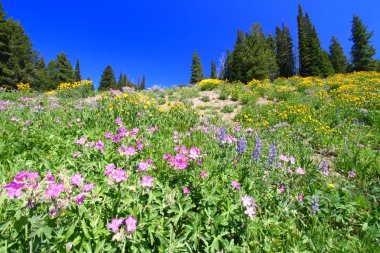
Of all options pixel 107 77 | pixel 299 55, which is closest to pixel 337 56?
pixel 299 55

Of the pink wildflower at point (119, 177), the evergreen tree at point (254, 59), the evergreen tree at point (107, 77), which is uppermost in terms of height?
the evergreen tree at point (107, 77)

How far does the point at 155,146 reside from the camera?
12.7ft

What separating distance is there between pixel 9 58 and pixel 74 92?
2713cm

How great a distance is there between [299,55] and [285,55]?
6.58m

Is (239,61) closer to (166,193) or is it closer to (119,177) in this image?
(166,193)

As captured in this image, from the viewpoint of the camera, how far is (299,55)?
42.3 m

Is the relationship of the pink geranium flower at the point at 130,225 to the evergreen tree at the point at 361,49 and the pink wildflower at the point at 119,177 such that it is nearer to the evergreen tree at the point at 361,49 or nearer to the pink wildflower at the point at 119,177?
the pink wildflower at the point at 119,177

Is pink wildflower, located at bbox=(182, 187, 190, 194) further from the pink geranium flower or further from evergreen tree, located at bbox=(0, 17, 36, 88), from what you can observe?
evergreen tree, located at bbox=(0, 17, 36, 88)

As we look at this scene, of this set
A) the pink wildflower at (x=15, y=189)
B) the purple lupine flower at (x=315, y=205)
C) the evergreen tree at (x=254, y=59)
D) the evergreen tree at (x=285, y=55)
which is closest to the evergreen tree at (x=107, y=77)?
the evergreen tree at (x=285, y=55)

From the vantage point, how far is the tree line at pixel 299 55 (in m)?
24.7

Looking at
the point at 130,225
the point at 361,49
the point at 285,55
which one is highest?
the point at 285,55

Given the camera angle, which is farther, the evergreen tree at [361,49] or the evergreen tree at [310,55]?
the evergreen tree at [310,55]

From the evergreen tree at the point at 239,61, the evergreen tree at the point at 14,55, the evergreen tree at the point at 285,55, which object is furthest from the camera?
the evergreen tree at the point at 285,55

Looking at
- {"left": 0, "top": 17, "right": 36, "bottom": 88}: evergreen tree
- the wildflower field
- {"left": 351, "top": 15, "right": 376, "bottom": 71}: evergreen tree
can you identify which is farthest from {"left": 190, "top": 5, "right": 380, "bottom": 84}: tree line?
{"left": 0, "top": 17, "right": 36, "bottom": 88}: evergreen tree
